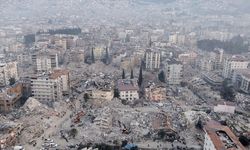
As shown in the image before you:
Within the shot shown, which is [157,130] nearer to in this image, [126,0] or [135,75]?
[135,75]

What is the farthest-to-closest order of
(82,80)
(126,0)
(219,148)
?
(126,0), (82,80), (219,148)

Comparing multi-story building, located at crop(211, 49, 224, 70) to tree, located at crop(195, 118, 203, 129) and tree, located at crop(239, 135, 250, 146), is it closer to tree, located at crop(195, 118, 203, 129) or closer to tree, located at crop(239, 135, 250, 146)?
tree, located at crop(195, 118, 203, 129)

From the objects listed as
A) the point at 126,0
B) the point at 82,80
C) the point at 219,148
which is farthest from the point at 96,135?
the point at 126,0

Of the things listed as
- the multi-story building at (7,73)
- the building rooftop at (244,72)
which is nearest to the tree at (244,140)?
the building rooftop at (244,72)

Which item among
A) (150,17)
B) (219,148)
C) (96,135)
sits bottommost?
(96,135)

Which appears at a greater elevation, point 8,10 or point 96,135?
point 8,10
